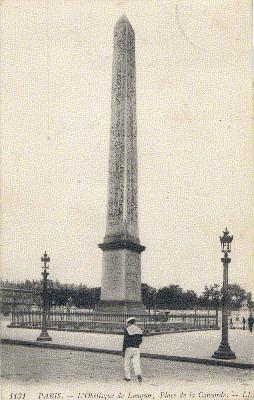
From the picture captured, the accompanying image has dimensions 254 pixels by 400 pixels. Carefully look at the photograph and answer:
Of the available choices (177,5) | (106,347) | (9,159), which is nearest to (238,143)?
(177,5)

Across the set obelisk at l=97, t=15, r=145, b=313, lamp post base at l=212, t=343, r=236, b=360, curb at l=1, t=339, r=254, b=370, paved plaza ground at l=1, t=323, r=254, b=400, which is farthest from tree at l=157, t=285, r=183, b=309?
paved plaza ground at l=1, t=323, r=254, b=400

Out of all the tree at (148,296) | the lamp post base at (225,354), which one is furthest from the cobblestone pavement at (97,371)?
the tree at (148,296)

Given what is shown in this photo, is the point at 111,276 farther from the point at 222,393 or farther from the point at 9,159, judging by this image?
the point at 222,393

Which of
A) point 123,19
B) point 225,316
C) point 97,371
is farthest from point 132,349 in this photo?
point 123,19

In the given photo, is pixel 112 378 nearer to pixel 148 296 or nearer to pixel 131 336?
pixel 131 336

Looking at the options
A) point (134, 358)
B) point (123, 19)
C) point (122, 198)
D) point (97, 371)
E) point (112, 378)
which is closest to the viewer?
point (134, 358)

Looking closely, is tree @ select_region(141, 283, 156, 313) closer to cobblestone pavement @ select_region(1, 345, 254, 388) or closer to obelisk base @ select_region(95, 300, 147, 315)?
obelisk base @ select_region(95, 300, 147, 315)

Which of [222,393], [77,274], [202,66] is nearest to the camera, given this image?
[222,393]
